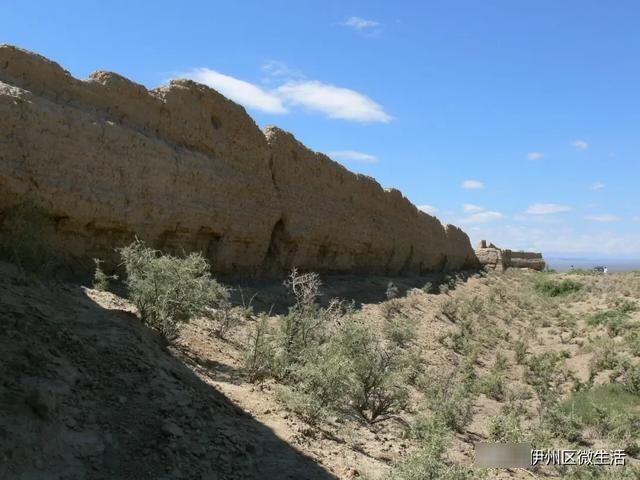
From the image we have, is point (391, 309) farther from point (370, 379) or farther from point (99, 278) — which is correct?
point (99, 278)

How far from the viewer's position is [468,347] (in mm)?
17156

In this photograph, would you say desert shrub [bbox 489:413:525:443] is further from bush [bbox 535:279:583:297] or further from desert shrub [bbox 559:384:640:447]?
bush [bbox 535:279:583:297]

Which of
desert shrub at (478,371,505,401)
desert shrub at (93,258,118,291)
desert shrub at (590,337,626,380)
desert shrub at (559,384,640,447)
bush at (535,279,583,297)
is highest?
bush at (535,279,583,297)

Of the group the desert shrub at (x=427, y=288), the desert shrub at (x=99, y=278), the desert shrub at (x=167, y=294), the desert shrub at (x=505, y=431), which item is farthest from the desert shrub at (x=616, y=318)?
the desert shrub at (x=99, y=278)

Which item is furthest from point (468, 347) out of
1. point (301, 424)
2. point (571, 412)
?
point (301, 424)

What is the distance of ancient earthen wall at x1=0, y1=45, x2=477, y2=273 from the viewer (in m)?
9.93

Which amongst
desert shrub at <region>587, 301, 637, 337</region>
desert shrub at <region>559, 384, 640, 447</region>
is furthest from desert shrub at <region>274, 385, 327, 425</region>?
desert shrub at <region>587, 301, 637, 337</region>

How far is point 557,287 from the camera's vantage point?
31719mm

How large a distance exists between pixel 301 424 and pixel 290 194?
1035 cm

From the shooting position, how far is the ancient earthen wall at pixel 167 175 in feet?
32.6

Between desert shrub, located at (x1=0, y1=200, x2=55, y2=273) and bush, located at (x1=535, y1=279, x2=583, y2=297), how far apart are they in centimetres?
2733

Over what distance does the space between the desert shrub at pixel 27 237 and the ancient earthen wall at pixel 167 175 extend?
247 mm

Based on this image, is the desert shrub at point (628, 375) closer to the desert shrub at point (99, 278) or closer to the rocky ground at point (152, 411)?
the rocky ground at point (152, 411)

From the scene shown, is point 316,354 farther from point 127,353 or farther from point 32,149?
point 32,149
